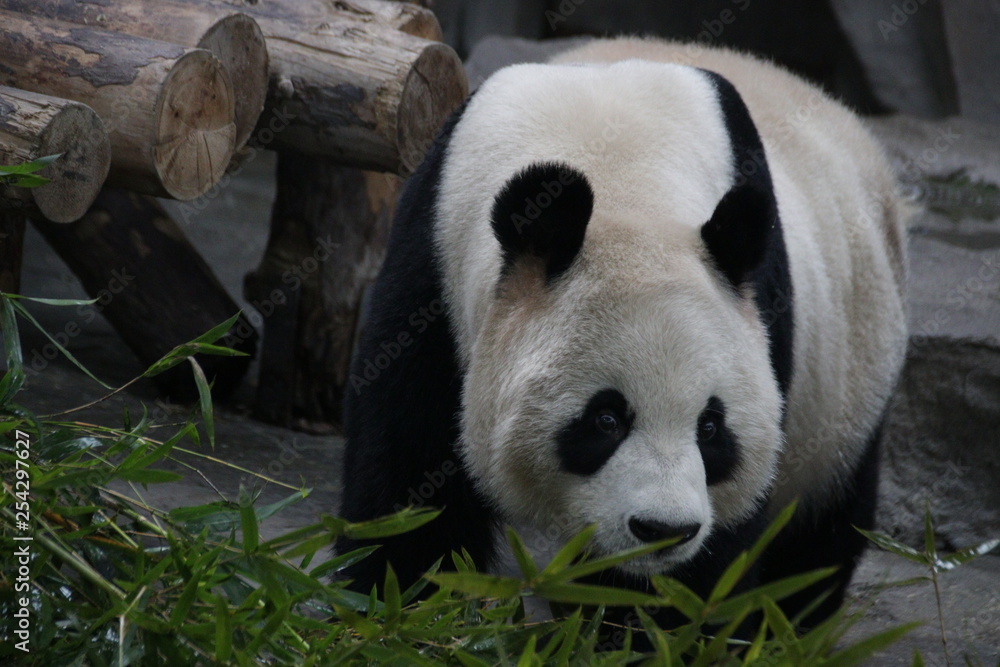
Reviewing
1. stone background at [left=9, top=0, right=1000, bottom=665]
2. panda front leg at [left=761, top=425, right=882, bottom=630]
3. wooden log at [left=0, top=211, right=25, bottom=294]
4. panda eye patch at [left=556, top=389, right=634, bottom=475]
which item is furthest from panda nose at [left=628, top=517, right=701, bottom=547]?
wooden log at [left=0, top=211, right=25, bottom=294]

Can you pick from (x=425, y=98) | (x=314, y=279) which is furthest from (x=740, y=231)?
(x=314, y=279)

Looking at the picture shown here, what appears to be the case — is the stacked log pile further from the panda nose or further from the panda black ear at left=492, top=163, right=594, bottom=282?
the panda nose

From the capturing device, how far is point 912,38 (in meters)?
6.43

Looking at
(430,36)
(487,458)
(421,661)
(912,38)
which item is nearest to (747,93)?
(430,36)

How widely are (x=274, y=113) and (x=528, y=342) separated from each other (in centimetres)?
141

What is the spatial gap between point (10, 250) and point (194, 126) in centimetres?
90

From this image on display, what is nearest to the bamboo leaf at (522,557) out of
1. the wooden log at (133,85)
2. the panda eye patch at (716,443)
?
the panda eye patch at (716,443)

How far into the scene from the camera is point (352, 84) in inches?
110

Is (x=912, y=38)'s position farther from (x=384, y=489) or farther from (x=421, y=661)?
(x=421, y=661)

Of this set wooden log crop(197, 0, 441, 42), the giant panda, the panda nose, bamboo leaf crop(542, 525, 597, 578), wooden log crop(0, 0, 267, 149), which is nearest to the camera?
bamboo leaf crop(542, 525, 597, 578)

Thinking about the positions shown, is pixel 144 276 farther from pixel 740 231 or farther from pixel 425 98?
pixel 740 231

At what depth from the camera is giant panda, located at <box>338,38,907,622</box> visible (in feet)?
5.71

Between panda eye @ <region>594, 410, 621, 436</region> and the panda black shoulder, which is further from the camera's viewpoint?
the panda black shoulder

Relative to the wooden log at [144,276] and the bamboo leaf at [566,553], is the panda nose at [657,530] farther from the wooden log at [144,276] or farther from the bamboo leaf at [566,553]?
the wooden log at [144,276]
